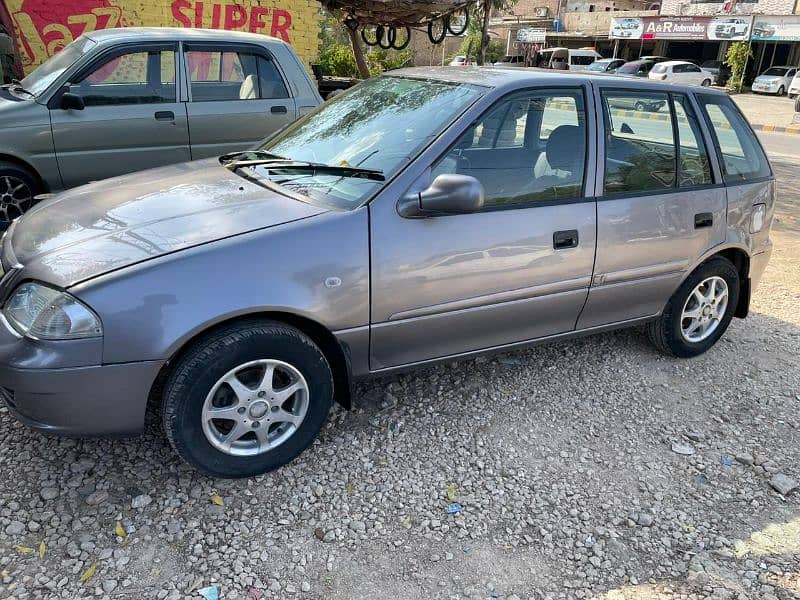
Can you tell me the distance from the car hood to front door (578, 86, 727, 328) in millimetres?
1642

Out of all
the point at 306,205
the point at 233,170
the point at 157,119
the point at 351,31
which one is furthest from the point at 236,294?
the point at 351,31

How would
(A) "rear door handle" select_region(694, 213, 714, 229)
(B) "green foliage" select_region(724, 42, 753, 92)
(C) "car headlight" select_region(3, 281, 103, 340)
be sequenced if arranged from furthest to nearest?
(B) "green foliage" select_region(724, 42, 753, 92)
(A) "rear door handle" select_region(694, 213, 714, 229)
(C) "car headlight" select_region(3, 281, 103, 340)

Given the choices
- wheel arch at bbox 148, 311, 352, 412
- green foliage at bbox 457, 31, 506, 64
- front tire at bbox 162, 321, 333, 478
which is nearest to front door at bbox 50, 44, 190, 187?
wheel arch at bbox 148, 311, 352, 412

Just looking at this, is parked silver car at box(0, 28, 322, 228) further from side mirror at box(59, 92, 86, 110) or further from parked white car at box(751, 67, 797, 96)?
parked white car at box(751, 67, 797, 96)

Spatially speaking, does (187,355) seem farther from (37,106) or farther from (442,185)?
(37,106)

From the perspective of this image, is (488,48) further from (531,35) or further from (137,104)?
(137,104)

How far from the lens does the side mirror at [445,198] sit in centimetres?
280

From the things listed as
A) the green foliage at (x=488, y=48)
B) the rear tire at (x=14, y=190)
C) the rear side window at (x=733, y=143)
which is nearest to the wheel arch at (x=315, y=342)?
the rear side window at (x=733, y=143)

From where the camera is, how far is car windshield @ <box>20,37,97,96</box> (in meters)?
5.68

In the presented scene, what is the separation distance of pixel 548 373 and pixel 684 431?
82 cm

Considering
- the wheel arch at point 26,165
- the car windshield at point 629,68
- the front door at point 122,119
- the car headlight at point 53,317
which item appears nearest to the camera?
the car headlight at point 53,317

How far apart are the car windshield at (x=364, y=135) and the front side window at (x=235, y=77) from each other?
9.23ft

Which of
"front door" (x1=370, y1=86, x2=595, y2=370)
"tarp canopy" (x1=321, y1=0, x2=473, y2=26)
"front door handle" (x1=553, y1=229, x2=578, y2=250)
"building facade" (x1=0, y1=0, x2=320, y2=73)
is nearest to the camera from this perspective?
"front door" (x1=370, y1=86, x2=595, y2=370)

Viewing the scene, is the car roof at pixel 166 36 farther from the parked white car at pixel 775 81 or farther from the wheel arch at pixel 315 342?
the parked white car at pixel 775 81
